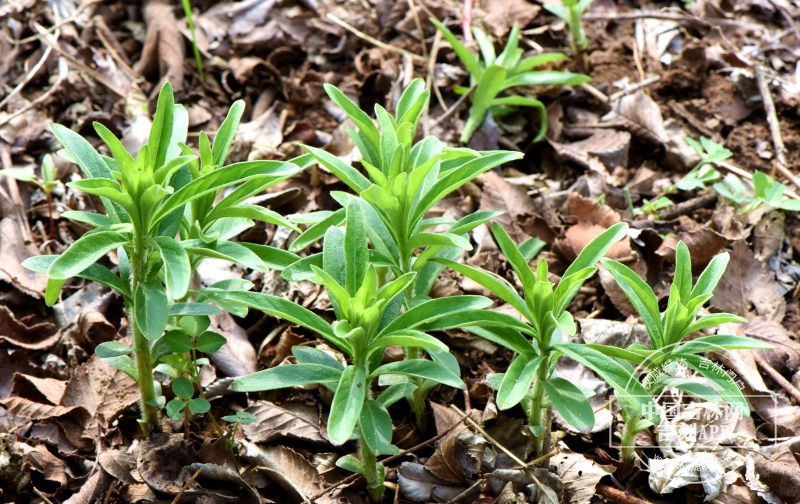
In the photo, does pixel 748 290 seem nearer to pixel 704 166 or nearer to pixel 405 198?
pixel 704 166

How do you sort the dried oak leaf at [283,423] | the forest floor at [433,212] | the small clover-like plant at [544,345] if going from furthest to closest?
the dried oak leaf at [283,423]
the forest floor at [433,212]
the small clover-like plant at [544,345]

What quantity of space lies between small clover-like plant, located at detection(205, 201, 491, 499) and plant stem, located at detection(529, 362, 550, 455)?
1.11ft

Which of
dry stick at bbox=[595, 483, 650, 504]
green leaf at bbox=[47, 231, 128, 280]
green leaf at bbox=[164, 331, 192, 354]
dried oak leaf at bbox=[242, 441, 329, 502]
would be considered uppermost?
green leaf at bbox=[47, 231, 128, 280]

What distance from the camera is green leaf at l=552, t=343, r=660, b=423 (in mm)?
1999

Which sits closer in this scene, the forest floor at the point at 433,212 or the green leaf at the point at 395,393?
the green leaf at the point at 395,393

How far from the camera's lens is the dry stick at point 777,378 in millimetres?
2561

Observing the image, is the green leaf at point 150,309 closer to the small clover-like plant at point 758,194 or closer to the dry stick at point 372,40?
the dry stick at point 372,40

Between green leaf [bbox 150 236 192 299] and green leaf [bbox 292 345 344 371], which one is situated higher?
green leaf [bbox 150 236 192 299]

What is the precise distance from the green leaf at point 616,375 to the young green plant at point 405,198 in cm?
46

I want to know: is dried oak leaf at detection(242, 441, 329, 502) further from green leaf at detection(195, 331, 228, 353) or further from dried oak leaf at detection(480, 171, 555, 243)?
dried oak leaf at detection(480, 171, 555, 243)

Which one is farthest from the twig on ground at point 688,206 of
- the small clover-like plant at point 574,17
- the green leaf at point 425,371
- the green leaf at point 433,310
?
the green leaf at point 425,371

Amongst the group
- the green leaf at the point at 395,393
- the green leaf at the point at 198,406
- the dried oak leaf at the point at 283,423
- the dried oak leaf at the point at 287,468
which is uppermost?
the green leaf at the point at 395,393

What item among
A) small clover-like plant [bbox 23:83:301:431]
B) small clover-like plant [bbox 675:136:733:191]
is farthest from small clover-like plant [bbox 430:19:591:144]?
small clover-like plant [bbox 23:83:301:431]

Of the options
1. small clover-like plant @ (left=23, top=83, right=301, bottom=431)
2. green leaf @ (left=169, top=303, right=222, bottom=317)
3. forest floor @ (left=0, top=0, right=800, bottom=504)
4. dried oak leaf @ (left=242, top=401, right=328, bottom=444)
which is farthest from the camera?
dried oak leaf @ (left=242, top=401, right=328, bottom=444)
